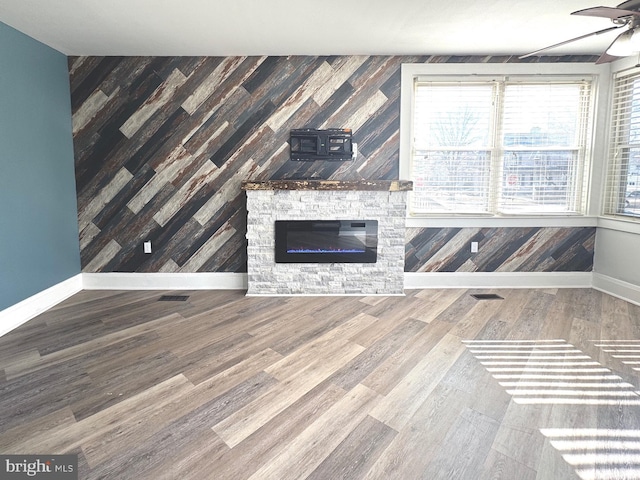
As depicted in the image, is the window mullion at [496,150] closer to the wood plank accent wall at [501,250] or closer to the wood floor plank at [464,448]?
the wood plank accent wall at [501,250]

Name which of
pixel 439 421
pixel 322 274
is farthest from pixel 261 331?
pixel 439 421

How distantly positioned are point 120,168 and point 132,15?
5.55ft

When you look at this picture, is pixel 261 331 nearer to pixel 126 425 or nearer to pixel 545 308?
pixel 126 425

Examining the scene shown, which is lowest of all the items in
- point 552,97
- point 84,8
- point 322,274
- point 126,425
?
point 126,425

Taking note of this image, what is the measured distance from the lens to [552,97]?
13.7ft

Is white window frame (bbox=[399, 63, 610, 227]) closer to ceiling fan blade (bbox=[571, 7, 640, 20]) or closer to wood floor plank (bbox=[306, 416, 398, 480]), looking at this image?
ceiling fan blade (bbox=[571, 7, 640, 20])

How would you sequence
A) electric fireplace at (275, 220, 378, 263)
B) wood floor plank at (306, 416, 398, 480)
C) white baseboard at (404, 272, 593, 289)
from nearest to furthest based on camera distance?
wood floor plank at (306, 416, 398, 480) → electric fireplace at (275, 220, 378, 263) → white baseboard at (404, 272, 593, 289)

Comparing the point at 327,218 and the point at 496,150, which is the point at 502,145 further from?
the point at 327,218

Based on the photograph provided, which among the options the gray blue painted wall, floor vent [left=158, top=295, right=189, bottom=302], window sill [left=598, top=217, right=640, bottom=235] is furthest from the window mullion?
the gray blue painted wall

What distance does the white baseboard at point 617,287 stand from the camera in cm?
384

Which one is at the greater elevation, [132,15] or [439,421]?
[132,15]

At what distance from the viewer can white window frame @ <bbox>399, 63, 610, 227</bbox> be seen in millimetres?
4117

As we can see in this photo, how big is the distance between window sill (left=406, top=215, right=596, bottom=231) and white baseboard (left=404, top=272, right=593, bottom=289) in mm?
549

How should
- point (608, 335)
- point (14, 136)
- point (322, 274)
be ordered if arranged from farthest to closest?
point (322, 274), point (14, 136), point (608, 335)
